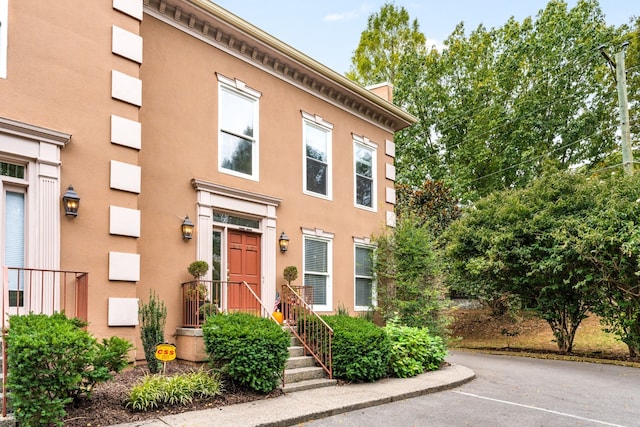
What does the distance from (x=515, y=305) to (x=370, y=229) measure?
4585mm

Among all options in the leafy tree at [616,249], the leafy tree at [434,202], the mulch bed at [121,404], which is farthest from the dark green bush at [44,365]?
the leafy tree at [434,202]

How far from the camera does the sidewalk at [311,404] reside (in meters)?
5.41

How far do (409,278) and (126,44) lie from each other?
764 cm

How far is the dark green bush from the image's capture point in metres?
4.54

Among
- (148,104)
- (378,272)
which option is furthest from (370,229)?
(148,104)

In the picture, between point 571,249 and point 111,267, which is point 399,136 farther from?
point 111,267

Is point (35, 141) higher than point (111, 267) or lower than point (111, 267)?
higher

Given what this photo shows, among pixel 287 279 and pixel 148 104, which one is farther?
pixel 287 279

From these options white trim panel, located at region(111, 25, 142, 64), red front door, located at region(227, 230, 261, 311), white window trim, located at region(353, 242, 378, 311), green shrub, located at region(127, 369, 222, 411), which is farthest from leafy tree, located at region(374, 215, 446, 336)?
white trim panel, located at region(111, 25, 142, 64)

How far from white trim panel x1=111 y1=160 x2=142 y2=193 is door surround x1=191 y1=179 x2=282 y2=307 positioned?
4.37 feet

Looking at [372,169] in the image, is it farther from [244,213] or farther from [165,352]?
[165,352]

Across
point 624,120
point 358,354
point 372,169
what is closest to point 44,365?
point 358,354

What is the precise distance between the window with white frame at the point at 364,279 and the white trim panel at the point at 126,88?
6.66 metres

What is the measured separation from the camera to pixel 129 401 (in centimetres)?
568
